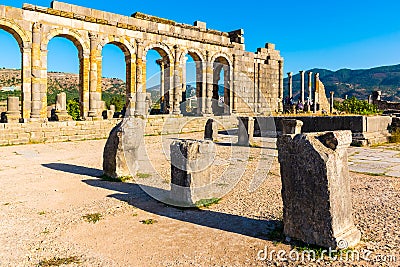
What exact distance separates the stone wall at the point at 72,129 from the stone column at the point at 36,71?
4.58ft

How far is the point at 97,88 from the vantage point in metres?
16.4

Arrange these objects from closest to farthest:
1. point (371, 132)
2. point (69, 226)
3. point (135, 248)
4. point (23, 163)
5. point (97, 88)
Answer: point (135, 248) → point (69, 226) → point (23, 163) → point (371, 132) → point (97, 88)

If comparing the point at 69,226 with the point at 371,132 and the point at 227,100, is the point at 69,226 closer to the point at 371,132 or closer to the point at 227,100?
the point at 371,132

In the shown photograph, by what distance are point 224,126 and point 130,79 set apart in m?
6.36

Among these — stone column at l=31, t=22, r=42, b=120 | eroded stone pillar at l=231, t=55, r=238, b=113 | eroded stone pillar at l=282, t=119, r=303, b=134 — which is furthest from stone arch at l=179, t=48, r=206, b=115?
eroded stone pillar at l=282, t=119, r=303, b=134

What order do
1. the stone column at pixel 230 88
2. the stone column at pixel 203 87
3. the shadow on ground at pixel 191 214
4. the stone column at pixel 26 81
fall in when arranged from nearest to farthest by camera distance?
the shadow on ground at pixel 191 214
the stone column at pixel 26 81
the stone column at pixel 203 87
the stone column at pixel 230 88

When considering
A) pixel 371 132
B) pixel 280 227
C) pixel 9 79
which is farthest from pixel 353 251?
pixel 9 79

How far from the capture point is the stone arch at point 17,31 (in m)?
13.5

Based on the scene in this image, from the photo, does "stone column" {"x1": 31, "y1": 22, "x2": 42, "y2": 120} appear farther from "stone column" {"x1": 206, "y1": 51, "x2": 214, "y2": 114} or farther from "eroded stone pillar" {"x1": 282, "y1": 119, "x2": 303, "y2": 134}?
"eroded stone pillar" {"x1": 282, "y1": 119, "x2": 303, "y2": 134}

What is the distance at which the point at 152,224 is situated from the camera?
3.99 m

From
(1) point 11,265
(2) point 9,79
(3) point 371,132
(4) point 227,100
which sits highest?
(2) point 9,79

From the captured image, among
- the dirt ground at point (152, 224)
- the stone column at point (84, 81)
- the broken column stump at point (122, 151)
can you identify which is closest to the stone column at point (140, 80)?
the stone column at point (84, 81)

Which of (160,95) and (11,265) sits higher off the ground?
(160,95)

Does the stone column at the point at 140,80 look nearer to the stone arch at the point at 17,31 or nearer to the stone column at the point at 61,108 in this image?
the stone column at the point at 61,108
